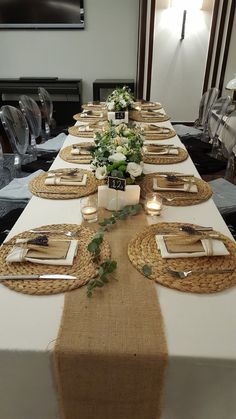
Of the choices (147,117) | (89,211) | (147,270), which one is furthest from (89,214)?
(147,117)

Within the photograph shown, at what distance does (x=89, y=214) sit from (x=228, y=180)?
4.23ft

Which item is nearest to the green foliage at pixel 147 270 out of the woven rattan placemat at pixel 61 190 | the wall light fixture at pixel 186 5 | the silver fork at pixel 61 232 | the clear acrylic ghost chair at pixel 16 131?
the silver fork at pixel 61 232

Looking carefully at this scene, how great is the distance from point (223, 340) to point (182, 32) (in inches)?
171

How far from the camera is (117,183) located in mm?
1110

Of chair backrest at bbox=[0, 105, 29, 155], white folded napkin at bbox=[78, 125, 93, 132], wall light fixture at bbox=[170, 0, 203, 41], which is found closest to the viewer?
chair backrest at bbox=[0, 105, 29, 155]

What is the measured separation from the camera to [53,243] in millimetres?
948

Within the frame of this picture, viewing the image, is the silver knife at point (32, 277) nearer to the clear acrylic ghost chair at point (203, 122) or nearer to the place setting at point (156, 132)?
the place setting at point (156, 132)

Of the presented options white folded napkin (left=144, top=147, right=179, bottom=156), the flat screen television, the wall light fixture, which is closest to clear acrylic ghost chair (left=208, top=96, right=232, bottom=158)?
white folded napkin (left=144, top=147, right=179, bottom=156)

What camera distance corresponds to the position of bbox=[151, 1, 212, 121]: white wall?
4.10 meters

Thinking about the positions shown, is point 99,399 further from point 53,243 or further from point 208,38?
point 208,38

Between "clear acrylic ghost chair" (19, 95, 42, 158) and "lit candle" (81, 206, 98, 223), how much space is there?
144 centimetres

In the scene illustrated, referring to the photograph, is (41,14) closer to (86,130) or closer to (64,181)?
(86,130)

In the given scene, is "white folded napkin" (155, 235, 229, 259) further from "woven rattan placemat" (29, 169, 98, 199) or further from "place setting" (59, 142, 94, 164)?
"place setting" (59, 142, 94, 164)

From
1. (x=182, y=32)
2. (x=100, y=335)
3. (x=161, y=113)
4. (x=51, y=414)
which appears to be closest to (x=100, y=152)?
(x=100, y=335)
